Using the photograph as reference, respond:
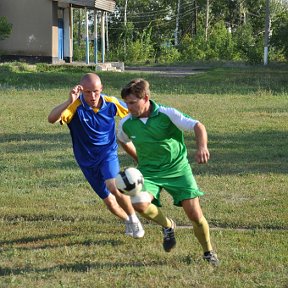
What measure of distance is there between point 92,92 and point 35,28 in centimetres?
3251

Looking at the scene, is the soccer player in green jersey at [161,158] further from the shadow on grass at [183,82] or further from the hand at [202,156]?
the shadow on grass at [183,82]

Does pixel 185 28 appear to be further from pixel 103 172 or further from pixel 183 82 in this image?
pixel 103 172

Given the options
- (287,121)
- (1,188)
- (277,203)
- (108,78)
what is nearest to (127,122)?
(277,203)

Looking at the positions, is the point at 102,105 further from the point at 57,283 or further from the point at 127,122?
the point at 57,283

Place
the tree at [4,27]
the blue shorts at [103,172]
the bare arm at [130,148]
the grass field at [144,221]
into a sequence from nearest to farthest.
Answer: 1. the grass field at [144,221]
2. the bare arm at [130,148]
3. the blue shorts at [103,172]
4. the tree at [4,27]

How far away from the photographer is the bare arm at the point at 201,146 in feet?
18.9

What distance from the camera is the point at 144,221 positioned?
810 cm

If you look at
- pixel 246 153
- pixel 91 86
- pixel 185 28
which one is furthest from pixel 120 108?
pixel 185 28

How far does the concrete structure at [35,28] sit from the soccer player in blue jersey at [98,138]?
1234 inches

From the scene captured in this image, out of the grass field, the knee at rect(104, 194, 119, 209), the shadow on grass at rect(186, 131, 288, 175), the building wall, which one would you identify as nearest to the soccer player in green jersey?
the grass field

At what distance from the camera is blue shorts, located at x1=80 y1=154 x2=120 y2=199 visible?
7.17 m

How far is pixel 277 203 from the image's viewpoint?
29.4 feet

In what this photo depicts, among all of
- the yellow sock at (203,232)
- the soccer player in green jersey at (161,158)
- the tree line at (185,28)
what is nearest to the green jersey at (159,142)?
the soccer player in green jersey at (161,158)

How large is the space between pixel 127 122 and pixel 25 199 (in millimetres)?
3324
